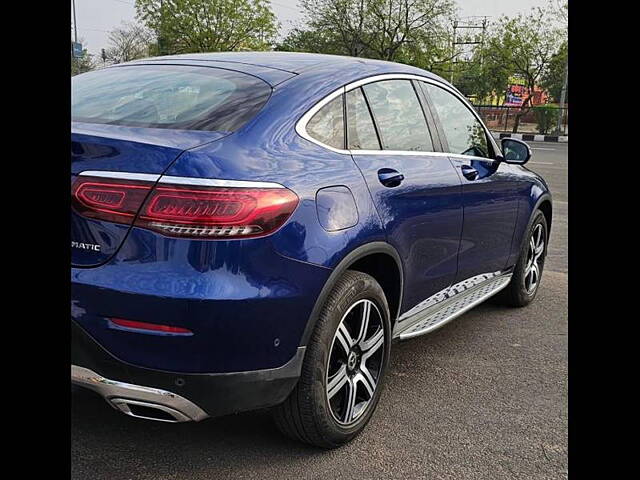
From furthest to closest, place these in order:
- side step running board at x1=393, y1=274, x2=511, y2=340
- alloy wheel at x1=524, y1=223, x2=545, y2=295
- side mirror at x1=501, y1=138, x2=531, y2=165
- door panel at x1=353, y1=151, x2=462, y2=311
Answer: alloy wheel at x1=524, y1=223, x2=545, y2=295 → side mirror at x1=501, y1=138, x2=531, y2=165 → side step running board at x1=393, y1=274, x2=511, y2=340 → door panel at x1=353, y1=151, x2=462, y2=311

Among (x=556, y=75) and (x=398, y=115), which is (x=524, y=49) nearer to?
(x=556, y=75)

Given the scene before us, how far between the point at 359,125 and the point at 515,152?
1919 mm

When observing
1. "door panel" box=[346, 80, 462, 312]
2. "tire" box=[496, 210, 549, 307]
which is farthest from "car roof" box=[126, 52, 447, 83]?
"tire" box=[496, 210, 549, 307]

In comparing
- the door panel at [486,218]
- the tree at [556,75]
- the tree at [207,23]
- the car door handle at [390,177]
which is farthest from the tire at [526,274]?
the tree at [207,23]

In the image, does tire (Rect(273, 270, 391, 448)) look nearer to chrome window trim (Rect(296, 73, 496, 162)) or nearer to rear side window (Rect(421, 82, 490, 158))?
chrome window trim (Rect(296, 73, 496, 162))

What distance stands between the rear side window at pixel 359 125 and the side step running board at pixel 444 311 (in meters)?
0.86

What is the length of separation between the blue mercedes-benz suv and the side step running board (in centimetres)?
1

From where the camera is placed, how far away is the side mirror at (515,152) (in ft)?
14.7

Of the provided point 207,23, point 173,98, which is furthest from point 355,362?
point 207,23

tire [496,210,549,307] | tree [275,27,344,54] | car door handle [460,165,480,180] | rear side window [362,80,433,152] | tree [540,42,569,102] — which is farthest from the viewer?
tree [275,27,344,54]

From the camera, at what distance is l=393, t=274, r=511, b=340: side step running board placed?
333 centimetres
